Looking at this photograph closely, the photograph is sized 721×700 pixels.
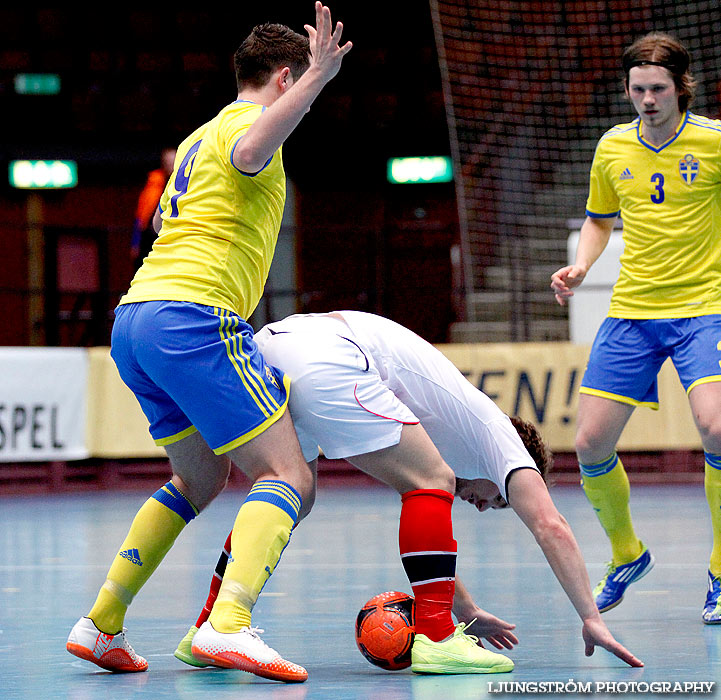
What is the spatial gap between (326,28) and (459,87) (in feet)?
43.6

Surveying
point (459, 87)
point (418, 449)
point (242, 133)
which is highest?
point (459, 87)

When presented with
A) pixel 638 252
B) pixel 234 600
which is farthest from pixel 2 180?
pixel 234 600

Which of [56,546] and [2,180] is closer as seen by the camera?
[56,546]

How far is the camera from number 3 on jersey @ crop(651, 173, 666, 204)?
4.56 m

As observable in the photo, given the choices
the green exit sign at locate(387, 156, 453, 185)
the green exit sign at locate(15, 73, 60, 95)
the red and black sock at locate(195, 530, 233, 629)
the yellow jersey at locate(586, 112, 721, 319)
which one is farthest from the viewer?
the green exit sign at locate(387, 156, 453, 185)

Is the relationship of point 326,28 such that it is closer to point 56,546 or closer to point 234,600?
point 234,600

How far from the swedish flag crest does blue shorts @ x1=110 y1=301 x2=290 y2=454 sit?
1939 millimetres

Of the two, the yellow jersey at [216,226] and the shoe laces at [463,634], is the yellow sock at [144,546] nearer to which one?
the yellow jersey at [216,226]

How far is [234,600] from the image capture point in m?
3.10

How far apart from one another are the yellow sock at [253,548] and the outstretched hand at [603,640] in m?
0.79

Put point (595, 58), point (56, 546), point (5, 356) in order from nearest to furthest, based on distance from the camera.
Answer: point (56, 546) → point (5, 356) → point (595, 58)

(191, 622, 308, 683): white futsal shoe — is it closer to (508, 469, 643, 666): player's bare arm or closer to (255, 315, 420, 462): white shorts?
(255, 315, 420, 462): white shorts

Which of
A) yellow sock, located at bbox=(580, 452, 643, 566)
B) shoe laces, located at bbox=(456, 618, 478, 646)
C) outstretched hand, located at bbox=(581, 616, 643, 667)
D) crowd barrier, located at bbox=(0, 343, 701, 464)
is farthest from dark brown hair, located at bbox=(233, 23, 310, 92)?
crowd barrier, located at bbox=(0, 343, 701, 464)

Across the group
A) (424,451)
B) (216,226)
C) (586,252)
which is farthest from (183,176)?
(586,252)
